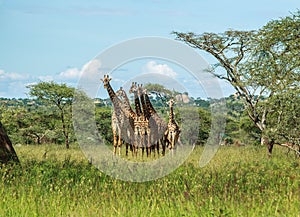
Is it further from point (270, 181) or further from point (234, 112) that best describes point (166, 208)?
point (234, 112)

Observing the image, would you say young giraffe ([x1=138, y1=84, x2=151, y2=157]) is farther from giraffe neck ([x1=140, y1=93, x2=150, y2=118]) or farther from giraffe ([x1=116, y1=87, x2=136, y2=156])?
giraffe ([x1=116, y1=87, x2=136, y2=156])

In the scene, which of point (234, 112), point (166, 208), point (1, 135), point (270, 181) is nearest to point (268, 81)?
point (270, 181)

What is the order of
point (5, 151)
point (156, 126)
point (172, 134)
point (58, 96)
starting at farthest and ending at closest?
point (58, 96)
point (172, 134)
point (156, 126)
point (5, 151)

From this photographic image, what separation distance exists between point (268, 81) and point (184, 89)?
425 cm

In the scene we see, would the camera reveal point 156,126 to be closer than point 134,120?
No

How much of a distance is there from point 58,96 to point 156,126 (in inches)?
344

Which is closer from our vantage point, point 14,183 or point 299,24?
point 14,183

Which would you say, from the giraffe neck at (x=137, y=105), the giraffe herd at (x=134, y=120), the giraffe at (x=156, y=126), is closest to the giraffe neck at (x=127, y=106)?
the giraffe herd at (x=134, y=120)

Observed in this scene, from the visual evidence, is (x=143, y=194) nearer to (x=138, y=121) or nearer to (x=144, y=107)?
(x=138, y=121)

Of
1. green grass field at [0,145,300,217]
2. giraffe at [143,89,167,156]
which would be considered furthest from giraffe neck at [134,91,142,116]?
green grass field at [0,145,300,217]

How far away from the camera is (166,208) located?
5.88 metres

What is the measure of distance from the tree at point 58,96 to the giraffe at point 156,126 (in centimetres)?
760

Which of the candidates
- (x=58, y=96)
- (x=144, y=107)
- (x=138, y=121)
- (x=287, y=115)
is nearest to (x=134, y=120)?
(x=138, y=121)

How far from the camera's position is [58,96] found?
21.1 m
